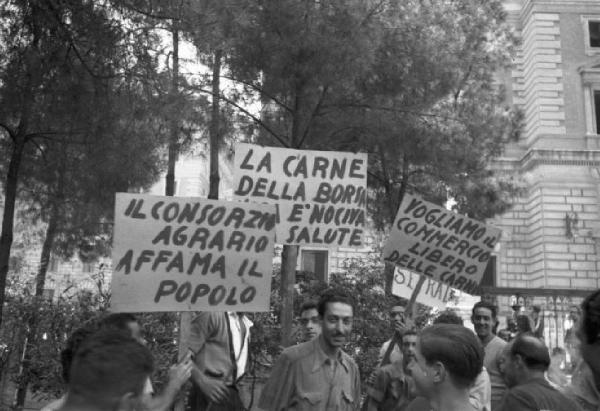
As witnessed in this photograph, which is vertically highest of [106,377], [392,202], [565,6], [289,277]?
[565,6]

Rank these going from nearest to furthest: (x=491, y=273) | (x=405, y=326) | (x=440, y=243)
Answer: (x=405, y=326) → (x=440, y=243) → (x=491, y=273)

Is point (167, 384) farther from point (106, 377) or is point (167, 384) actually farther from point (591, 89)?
point (591, 89)

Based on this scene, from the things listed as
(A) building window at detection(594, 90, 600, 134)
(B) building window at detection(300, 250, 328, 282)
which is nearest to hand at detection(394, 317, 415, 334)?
(B) building window at detection(300, 250, 328, 282)

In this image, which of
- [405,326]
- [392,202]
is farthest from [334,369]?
[392,202]

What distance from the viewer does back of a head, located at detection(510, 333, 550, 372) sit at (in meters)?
3.00

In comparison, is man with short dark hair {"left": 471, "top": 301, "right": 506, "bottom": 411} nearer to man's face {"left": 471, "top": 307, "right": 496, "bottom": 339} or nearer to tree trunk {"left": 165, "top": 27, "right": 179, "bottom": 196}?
man's face {"left": 471, "top": 307, "right": 496, "bottom": 339}

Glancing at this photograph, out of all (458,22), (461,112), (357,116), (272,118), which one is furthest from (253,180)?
(458,22)

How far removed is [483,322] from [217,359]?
7.39 ft

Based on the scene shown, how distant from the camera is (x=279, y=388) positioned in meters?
3.61

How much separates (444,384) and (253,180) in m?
3.33

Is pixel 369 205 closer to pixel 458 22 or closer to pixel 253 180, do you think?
pixel 458 22

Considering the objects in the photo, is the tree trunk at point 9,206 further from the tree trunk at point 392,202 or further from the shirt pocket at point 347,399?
the tree trunk at point 392,202

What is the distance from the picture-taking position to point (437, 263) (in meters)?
5.63

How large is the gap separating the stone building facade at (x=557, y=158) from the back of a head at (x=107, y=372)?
23697 millimetres
